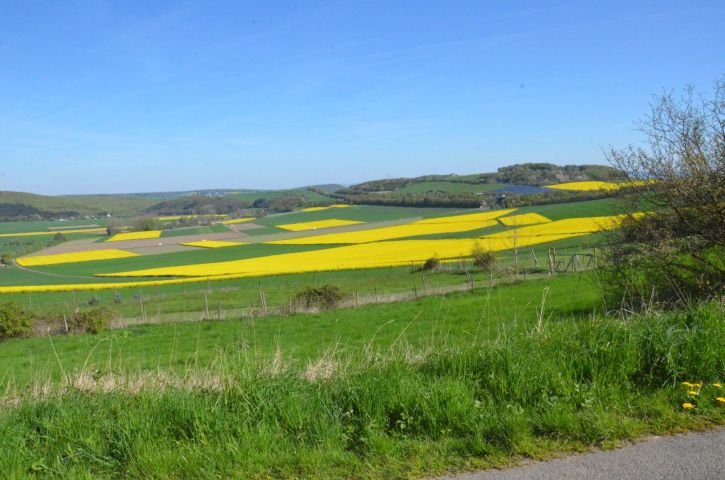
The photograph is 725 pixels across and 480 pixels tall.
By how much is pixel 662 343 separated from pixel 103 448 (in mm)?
4434

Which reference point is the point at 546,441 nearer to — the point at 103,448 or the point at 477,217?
the point at 103,448

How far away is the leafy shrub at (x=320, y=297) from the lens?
27.6 meters

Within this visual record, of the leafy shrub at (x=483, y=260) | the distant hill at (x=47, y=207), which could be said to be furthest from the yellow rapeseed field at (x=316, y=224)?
the distant hill at (x=47, y=207)

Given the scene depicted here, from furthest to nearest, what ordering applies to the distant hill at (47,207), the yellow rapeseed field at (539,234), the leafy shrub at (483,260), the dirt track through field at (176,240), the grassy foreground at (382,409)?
the distant hill at (47,207) < the dirt track through field at (176,240) < the yellow rapeseed field at (539,234) < the leafy shrub at (483,260) < the grassy foreground at (382,409)

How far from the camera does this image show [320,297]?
2798 centimetres

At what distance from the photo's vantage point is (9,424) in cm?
441

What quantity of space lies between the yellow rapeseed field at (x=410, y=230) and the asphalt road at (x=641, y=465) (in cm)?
5637

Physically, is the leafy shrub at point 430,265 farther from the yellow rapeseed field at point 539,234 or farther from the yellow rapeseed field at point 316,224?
the yellow rapeseed field at point 316,224

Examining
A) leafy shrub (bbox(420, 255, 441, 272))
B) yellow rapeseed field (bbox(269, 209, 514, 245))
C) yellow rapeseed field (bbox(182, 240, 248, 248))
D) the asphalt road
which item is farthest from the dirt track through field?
the asphalt road

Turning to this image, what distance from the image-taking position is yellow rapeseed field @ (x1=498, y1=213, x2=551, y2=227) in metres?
59.6

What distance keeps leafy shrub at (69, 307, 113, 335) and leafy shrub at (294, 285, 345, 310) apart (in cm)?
846

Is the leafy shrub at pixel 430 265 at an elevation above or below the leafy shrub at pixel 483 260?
below

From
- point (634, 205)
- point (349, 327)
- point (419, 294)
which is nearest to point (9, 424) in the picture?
point (634, 205)

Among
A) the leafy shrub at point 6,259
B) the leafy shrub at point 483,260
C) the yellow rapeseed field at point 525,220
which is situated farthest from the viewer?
the leafy shrub at point 6,259
